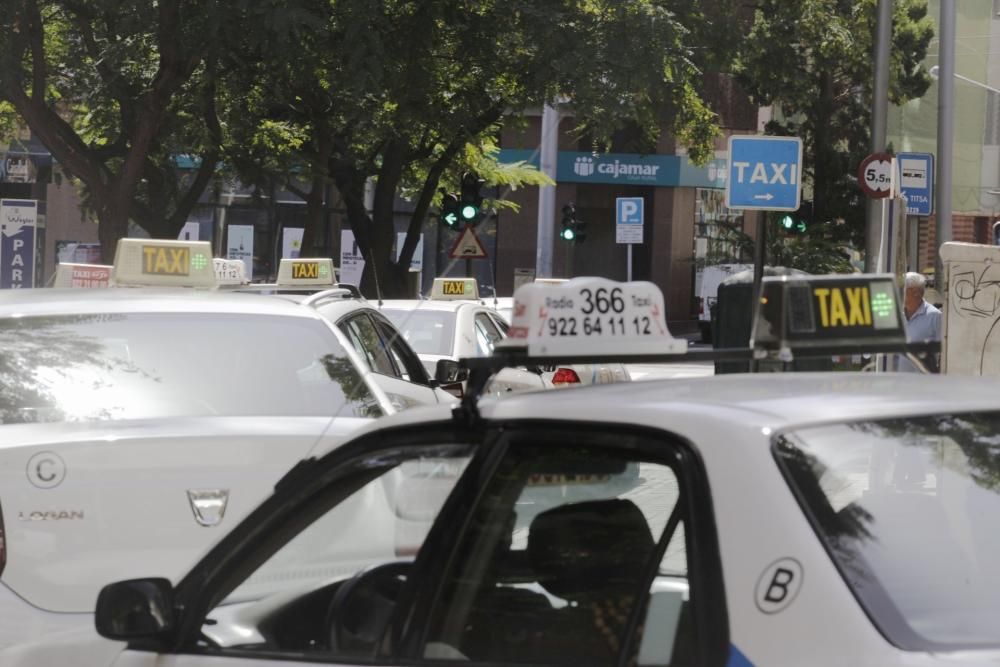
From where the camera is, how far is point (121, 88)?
19984 mm

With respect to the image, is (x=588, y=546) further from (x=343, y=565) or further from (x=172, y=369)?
(x=172, y=369)

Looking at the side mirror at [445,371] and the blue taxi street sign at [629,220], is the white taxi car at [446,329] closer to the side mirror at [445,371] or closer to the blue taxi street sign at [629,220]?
the side mirror at [445,371]

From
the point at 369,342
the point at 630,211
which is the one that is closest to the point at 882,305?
the point at 369,342

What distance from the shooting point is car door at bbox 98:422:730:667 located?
2.64 meters

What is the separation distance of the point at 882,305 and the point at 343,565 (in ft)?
4.48

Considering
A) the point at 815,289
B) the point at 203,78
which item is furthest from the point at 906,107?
the point at 815,289

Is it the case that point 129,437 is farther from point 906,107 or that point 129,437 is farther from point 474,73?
point 906,107

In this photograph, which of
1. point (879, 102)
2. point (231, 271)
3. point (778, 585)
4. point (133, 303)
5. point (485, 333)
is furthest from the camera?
point (879, 102)

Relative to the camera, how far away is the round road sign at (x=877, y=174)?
49.3 ft

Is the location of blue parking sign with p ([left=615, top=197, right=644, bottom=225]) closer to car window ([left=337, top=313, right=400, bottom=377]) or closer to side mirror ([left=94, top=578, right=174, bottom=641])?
car window ([left=337, top=313, right=400, bottom=377])

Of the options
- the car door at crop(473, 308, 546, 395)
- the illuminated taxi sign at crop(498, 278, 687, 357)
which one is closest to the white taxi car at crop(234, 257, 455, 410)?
the car door at crop(473, 308, 546, 395)

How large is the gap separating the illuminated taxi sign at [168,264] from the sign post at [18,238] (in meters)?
11.1

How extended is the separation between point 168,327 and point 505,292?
37405mm

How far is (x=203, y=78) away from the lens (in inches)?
794
